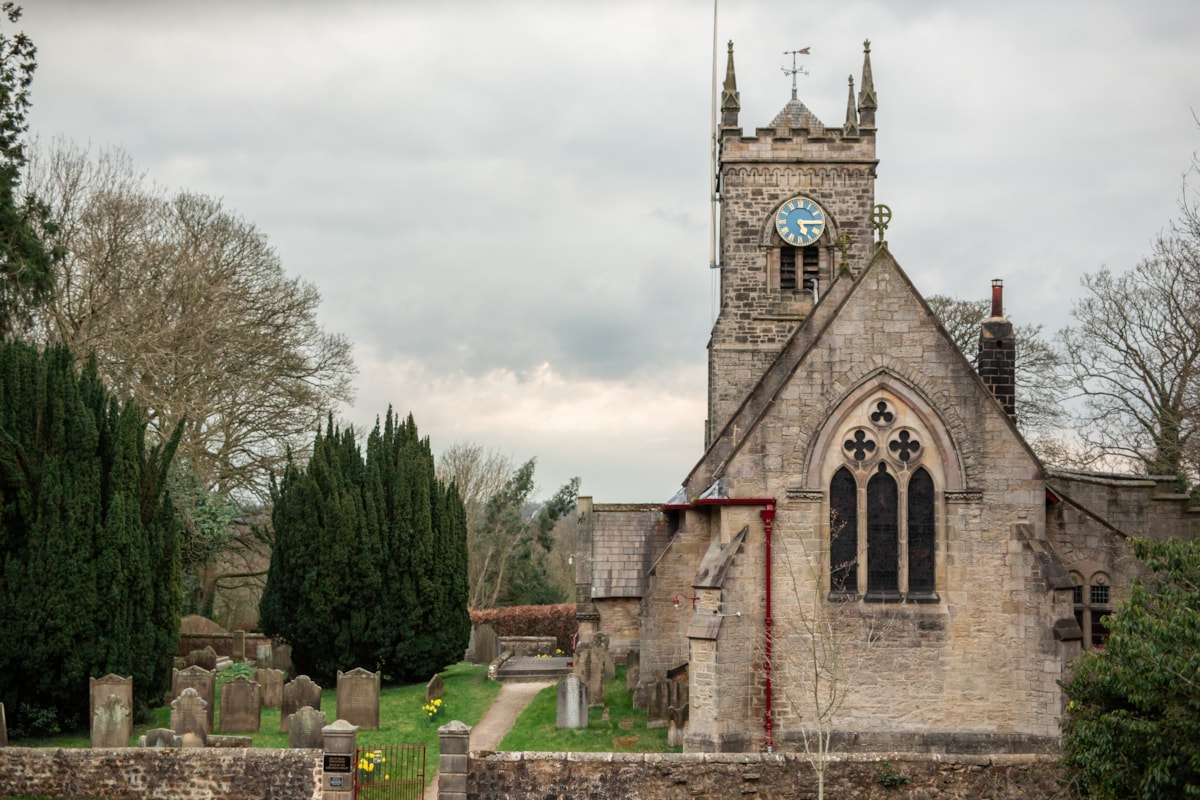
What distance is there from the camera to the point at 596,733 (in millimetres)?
20016

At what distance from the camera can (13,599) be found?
1822cm

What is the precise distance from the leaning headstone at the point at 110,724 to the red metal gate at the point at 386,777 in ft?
14.7

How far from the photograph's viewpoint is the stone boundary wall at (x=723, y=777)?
13.6 m

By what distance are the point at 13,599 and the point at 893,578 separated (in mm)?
13947

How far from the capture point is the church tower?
28062 millimetres

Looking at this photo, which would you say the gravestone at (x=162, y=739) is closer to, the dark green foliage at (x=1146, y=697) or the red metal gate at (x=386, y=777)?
the red metal gate at (x=386, y=777)

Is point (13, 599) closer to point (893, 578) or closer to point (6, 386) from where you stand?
point (6, 386)

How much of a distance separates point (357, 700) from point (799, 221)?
52.3 ft

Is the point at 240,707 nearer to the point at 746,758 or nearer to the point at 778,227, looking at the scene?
the point at 746,758

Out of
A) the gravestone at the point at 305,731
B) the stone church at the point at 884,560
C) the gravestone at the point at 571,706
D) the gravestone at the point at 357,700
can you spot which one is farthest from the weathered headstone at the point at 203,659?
the stone church at the point at 884,560

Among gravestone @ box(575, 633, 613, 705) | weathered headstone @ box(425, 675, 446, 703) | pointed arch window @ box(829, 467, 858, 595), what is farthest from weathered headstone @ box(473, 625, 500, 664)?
pointed arch window @ box(829, 467, 858, 595)

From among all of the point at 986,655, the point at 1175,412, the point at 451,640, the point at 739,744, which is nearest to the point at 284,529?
the point at 451,640

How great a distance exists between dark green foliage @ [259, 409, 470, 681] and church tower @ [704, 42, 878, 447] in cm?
763

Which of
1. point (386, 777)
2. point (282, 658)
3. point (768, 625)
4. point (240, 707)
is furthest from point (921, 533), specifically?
point (282, 658)
